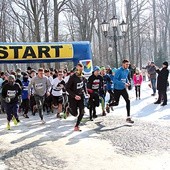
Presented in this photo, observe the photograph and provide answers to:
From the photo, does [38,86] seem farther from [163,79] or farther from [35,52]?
[163,79]

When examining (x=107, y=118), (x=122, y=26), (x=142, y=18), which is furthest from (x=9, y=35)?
(x=107, y=118)

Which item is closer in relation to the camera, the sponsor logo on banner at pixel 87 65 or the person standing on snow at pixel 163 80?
the person standing on snow at pixel 163 80

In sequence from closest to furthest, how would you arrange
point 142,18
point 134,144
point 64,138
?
1. point 134,144
2. point 64,138
3. point 142,18

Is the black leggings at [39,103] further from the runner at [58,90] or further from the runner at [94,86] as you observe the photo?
the runner at [94,86]

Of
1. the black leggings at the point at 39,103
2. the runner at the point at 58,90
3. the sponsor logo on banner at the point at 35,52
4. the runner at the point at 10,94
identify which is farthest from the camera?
the sponsor logo on banner at the point at 35,52

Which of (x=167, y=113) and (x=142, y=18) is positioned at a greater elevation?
(x=142, y=18)

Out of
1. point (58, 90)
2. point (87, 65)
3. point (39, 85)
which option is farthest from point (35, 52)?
point (39, 85)

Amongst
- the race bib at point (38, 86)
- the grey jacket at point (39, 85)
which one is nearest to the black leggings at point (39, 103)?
the grey jacket at point (39, 85)

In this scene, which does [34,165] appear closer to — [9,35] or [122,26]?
[122,26]

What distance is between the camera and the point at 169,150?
21.4 ft

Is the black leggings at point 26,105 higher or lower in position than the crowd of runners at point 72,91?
lower

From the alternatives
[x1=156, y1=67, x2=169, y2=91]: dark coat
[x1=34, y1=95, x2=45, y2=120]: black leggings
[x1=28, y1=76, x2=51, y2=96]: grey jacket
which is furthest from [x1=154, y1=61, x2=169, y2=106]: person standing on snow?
[x1=34, y1=95, x2=45, y2=120]: black leggings

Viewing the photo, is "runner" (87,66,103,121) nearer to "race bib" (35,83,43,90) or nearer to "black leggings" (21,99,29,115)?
"race bib" (35,83,43,90)

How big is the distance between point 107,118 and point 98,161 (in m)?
4.85
